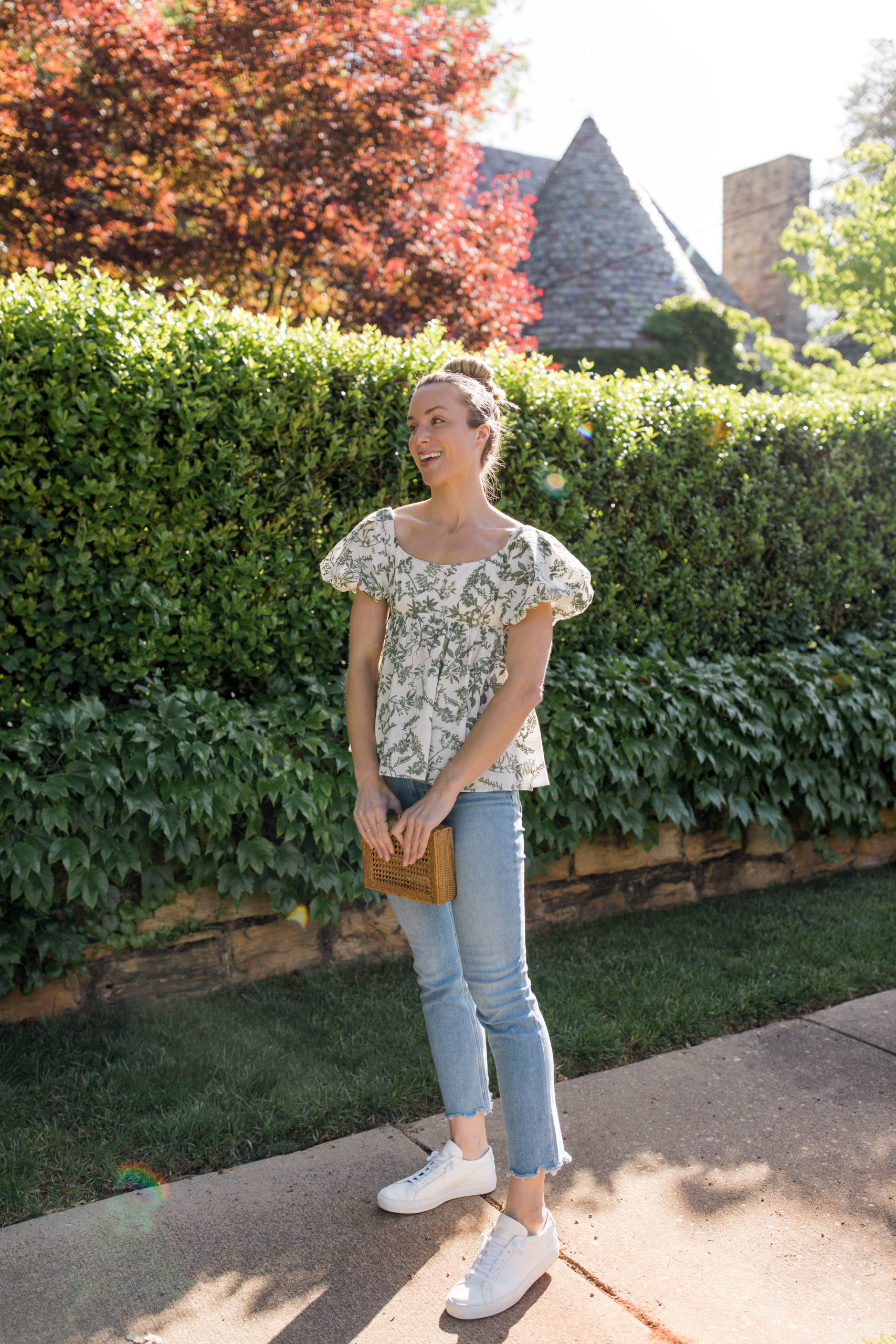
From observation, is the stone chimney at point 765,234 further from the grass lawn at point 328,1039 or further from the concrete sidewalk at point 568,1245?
the concrete sidewalk at point 568,1245

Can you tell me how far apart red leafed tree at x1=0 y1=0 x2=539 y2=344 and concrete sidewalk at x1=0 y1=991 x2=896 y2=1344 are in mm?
6944

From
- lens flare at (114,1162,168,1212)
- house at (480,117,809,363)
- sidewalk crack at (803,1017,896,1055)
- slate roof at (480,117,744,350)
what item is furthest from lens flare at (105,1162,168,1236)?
slate roof at (480,117,744,350)

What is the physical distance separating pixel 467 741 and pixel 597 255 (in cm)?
1514

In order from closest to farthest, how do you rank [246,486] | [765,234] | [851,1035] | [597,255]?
[851,1035]
[246,486]
[597,255]
[765,234]

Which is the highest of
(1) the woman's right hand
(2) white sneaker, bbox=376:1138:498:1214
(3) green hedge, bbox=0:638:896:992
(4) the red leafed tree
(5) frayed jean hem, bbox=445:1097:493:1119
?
(4) the red leafed tree

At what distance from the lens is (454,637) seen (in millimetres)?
2322

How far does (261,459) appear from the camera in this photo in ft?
12.8

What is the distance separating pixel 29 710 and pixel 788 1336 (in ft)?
9.25

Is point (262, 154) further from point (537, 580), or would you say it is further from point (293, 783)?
point (537, 580)

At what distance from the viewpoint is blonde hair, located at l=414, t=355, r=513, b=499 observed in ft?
7.59

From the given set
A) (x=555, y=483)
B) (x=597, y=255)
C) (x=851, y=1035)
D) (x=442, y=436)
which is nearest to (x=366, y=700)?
(x=442, y=436)

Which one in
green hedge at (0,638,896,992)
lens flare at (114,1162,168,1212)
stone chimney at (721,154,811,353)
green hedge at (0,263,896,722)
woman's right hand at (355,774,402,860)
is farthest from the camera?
stone chimney at (721,154,811,353)

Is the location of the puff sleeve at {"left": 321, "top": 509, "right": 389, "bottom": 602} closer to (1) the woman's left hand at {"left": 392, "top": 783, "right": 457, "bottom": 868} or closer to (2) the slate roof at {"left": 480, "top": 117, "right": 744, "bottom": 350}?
(1) the woman's left hand at {"left": 392, "top": 783, "right": 457, "bottom": 868}

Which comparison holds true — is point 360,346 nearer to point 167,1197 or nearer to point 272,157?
point 167,1197
